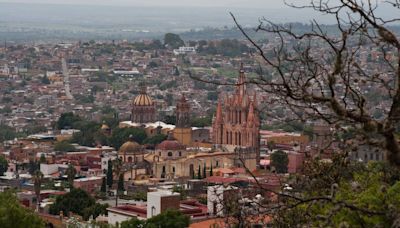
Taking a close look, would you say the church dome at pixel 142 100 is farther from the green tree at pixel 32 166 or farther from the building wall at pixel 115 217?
the building wall at pixel 115 217

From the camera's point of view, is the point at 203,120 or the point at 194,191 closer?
the point at 194,191

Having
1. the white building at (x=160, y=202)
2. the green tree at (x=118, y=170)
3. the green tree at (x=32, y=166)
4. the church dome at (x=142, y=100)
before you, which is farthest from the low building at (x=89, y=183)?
the church dome at (x=142, y=100)

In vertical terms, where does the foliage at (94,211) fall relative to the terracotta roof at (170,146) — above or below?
above

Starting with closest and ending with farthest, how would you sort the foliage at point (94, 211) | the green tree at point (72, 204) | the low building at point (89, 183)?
the foliage at point (94, 211)
the green tree at point (72, 204)
the low building at point (89, 183)

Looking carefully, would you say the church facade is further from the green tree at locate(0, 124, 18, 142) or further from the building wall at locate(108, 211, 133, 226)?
the building wall at locate(108, 211, 133, 226)

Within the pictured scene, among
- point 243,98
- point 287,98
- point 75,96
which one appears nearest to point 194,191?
point 243,98

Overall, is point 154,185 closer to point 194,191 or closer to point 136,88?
point 194,191
